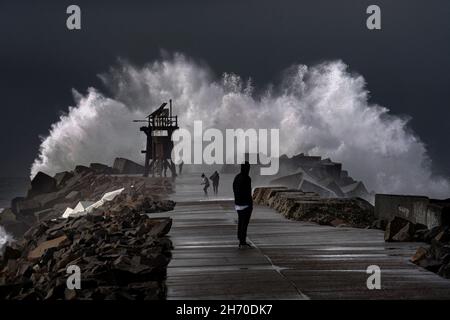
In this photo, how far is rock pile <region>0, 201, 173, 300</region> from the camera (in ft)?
25.3

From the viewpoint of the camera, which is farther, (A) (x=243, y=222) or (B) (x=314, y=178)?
(B) (x=314, y=178)

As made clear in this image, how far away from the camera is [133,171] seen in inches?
2699

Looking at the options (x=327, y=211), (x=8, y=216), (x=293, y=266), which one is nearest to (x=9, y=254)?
(x=327, y=211)

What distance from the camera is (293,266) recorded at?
9.30 metres

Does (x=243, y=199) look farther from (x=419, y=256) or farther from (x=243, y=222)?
(x=419, y=256)

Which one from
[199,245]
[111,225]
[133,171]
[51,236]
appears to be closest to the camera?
[199,245]

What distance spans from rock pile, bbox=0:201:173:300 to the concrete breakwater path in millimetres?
282

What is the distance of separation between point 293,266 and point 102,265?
7.85 ft

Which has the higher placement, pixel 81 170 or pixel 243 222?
pixel 243 222

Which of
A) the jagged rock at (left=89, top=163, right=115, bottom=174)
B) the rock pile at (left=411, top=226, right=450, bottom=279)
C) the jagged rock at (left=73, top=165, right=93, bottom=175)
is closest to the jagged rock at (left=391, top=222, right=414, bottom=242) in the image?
the rock pile at (left=411, top=226, right=450, bottom=279)

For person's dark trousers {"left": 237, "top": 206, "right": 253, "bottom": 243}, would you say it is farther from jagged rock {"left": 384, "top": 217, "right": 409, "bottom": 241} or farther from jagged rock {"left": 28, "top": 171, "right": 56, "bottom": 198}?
jagged rock {"left": 28, "top": 171, "right": 56, "bottom": 198}

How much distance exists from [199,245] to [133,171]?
57.3m
